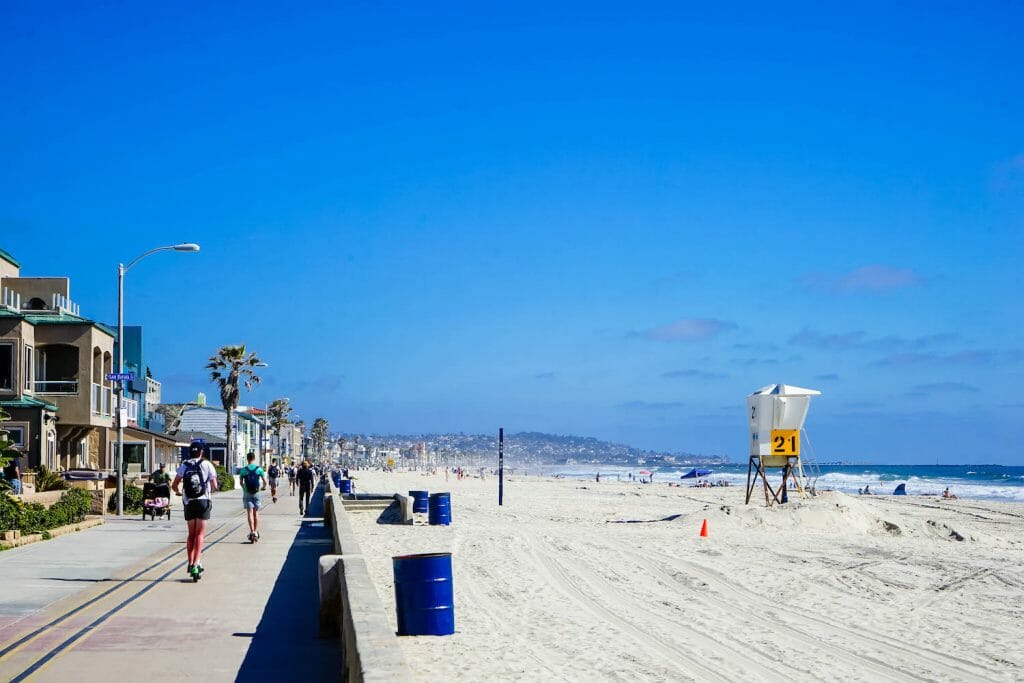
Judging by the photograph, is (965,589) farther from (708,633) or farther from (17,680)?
(17,680)

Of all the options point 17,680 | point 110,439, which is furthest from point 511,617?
point 110,439

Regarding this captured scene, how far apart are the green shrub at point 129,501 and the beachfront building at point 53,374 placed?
219 inches

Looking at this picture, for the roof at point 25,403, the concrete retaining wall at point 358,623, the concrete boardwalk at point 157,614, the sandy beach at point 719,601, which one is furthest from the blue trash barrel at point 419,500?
the concrete retaining wall at point 358,623


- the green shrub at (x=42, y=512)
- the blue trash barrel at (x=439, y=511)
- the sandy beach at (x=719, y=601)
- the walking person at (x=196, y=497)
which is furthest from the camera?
the blue trash barrel at (x=439, y=511)

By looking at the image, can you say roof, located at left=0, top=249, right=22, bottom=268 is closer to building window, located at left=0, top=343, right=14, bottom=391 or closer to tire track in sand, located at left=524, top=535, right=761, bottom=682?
building window, located at left=0, top=343, right=14, bottom=391

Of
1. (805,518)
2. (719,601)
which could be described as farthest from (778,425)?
(719,601)

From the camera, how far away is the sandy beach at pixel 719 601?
10.6 metres

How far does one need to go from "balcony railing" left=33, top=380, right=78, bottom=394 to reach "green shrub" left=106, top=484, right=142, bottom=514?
30.0 ft

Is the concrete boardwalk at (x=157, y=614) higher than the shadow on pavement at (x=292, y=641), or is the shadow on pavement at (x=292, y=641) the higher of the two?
the concrete boardwalk at (x=157, y=614)

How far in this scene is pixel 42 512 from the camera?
18750 millimetres

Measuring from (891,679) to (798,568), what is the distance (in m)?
9.43

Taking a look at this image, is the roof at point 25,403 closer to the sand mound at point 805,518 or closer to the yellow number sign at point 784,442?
the sand mound at point 805,518

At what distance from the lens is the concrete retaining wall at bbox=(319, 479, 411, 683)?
5559 millimetres

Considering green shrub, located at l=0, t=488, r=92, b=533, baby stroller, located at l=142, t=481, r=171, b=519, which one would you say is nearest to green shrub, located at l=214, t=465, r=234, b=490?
baby stroller, located at l=142, t=481, r=171, b=519
